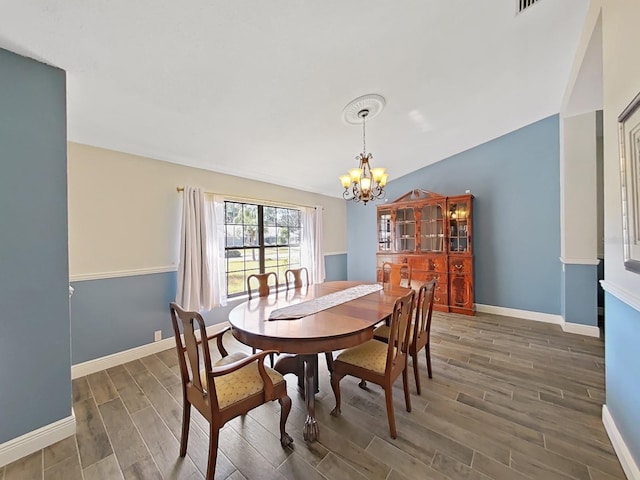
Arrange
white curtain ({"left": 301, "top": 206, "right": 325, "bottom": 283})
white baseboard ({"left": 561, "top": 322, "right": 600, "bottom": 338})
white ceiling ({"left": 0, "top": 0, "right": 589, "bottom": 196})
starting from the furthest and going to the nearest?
white curtain ({"left": 301, "top": 206, "right": 325, "bottom": 283}) < white baseboard ({"left": 561, "top": 322, "right": 600, "bottom": 338}) < white ceiling ({"left": 0, "top": 0, "right": 589, "bottom": 196})

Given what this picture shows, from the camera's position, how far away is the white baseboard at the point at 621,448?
1331 mm

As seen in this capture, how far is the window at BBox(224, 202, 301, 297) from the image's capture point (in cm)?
379

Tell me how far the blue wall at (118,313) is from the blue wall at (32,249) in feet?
2.89

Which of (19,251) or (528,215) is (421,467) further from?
(528,215)

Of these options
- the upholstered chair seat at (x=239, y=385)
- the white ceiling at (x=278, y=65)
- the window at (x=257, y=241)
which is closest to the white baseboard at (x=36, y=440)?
the upholstered chair seat at (x=239, y=385)

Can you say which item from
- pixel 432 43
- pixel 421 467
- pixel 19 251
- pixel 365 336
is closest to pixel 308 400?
pixel 365 336

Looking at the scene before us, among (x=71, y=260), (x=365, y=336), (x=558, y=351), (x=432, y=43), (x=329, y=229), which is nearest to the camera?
(x=365, y=336)

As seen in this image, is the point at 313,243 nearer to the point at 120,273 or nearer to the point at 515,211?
the point at 120,273

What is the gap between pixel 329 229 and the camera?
5.52 meters

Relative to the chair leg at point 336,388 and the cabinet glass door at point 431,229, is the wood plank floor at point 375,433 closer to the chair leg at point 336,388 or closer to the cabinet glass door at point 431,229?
the chair leg at point 336,388

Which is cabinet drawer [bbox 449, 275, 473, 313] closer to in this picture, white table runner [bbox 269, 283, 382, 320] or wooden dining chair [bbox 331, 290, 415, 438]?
white table runner [bbox 269, 283, 382, 320]

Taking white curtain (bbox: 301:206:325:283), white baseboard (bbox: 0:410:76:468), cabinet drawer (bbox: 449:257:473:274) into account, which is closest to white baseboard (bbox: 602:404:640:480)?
cabinet drawer (bbox: 449:257:473:274)

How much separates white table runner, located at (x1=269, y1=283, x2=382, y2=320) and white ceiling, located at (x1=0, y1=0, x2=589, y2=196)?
1.84 metres

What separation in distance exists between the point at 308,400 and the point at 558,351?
2891 mm
